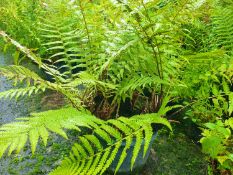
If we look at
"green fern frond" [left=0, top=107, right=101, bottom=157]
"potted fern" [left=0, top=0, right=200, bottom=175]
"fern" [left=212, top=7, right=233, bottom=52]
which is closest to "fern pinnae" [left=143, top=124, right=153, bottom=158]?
"potted fern" [left=0, top=0, right=200, bottom=175]

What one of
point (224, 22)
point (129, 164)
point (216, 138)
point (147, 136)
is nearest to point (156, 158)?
point (129, 164)

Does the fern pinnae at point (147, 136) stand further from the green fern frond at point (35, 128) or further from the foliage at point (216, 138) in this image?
the foliage at point (216, 138)

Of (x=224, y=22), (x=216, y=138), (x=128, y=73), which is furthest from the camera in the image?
(x=224, y=22)

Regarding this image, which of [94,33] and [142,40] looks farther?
[94,33]

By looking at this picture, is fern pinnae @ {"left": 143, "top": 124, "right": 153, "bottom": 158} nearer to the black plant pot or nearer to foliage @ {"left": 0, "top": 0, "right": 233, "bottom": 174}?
foliage @ {"left": 0, "top": 0, "right": 233, "bottom": 174}

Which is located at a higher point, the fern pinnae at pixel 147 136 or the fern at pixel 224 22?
the fern at pixel 224 22

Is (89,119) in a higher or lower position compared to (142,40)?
lower

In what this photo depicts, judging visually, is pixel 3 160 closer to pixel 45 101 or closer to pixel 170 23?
pixel 45 101

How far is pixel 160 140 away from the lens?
86.7 inches

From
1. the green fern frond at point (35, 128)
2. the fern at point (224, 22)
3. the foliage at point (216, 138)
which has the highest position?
the fern at point (224, 22)

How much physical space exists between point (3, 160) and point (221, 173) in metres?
1.29

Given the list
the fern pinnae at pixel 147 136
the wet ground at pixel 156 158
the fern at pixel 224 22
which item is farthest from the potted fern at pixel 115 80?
the fern at pixel 224 22

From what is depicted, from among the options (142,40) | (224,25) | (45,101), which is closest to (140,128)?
(142,40)

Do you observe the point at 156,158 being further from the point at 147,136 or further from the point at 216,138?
the point at 147,136
